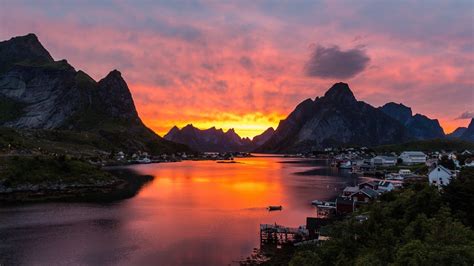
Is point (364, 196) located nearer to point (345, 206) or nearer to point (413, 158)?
point (345, 206)

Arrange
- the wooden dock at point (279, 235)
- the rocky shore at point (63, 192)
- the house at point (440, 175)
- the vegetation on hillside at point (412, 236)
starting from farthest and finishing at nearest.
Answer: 1. the rocky shore at point (63, 192)
2. the house at point (440, 175)
3. the wooden dock at point (279, 235)
4. the vegetation on hillside at point (412, 236)

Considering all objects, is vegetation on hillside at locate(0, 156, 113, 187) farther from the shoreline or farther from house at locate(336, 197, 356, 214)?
house at locate(336, 197, 356, 214)

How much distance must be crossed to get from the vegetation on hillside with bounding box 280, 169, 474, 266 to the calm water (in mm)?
14721

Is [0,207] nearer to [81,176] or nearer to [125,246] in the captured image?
[81,176]

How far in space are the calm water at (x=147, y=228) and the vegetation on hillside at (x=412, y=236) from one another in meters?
14.7

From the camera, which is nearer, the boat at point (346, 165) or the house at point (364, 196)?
the house at point (364, 196)

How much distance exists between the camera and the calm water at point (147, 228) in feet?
131

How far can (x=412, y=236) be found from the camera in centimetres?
2545

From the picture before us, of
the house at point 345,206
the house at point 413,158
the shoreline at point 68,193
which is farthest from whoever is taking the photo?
the house at point 413,158

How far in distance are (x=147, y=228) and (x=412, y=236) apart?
122ft

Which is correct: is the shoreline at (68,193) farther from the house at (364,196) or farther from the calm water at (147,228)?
the house at (364,196)

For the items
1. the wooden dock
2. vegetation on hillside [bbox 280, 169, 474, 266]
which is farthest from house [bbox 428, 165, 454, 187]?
vegetation on hillside [bbox 280, 169, 474, 266]

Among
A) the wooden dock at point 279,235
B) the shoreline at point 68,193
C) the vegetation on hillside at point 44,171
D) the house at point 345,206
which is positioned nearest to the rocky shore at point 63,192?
the shoreline at point 68,193

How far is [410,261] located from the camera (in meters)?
18.8
